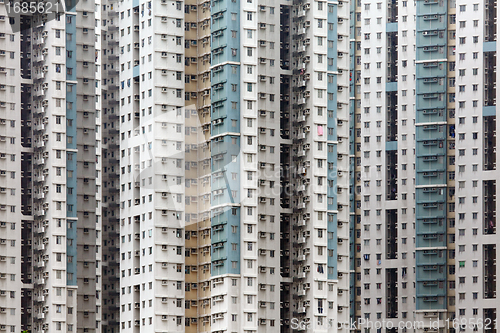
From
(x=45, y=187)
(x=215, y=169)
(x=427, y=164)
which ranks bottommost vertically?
(x=45, y=187)

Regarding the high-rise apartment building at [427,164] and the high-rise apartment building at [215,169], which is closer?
the high-rise apartment building at [215,169]

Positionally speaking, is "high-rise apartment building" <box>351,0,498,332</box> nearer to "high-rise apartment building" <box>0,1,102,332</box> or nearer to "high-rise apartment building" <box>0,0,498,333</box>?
"high-rise apartment building" <box>0,0,498,333</box>

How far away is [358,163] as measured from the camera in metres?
95.8

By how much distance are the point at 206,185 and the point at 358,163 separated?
21.9 m

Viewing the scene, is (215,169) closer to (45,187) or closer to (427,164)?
(45,187)

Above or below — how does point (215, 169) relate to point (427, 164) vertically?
below

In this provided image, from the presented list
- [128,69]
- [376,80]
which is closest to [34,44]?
[128,69]

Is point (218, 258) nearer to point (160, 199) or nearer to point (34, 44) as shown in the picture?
point (160, 199)

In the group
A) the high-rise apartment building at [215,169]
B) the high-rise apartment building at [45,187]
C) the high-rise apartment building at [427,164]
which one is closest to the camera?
the high-rise apartment building at [215,169]

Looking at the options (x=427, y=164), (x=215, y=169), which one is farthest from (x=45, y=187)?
(x=427, y=164)

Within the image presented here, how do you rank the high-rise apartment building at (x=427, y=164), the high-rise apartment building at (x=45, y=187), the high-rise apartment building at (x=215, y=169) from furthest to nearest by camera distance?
the high-rise apartment building at (x=427, y=164) < the high-rise apartment building at (x=45, y=187) < the high-rise apartment building at (x=215, y=169)

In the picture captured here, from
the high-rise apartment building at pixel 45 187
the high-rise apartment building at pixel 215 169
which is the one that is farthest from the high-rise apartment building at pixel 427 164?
the high-rise apartment building at pixel 45 187

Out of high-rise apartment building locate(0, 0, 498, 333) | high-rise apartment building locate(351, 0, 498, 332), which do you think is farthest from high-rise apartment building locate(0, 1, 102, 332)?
high-rise apartment building locate(351, 0, 498, 332)

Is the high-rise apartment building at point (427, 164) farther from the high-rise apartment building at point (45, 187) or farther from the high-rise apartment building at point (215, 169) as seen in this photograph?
the high-rise apartment building at point (45, 187)
